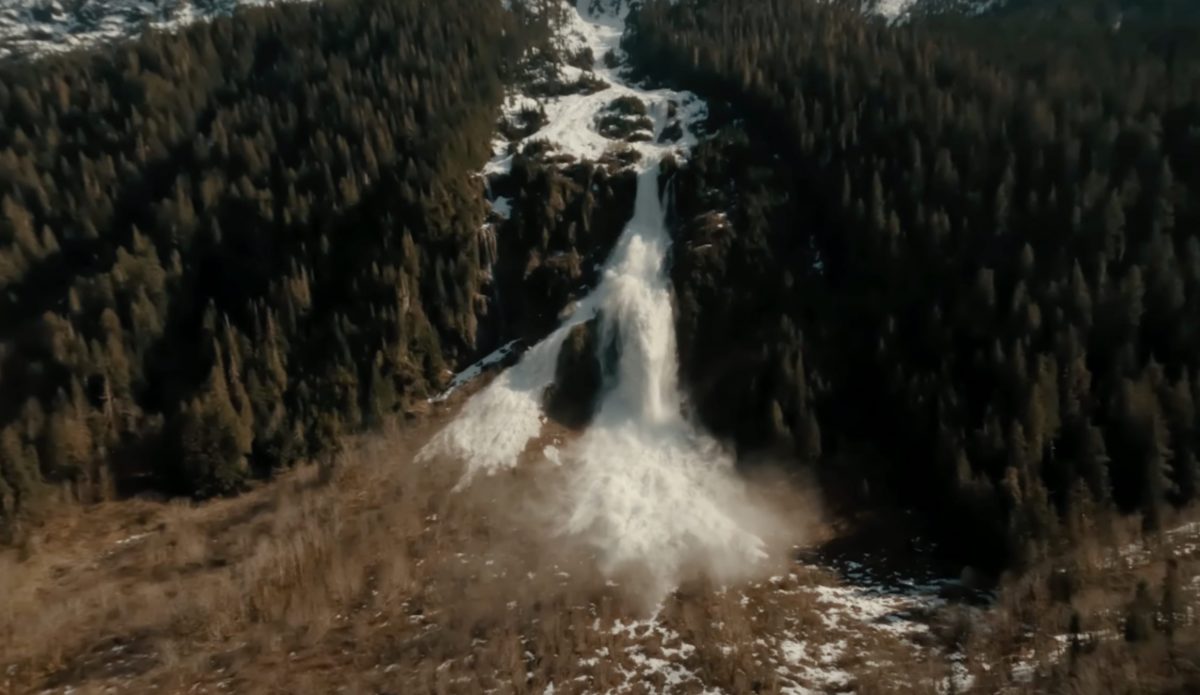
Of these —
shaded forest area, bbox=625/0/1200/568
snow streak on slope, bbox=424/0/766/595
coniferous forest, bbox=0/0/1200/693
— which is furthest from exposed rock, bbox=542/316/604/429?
shaded forest area, bbox=625/0/1200/568

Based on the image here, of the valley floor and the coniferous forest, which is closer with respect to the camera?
the valley floor

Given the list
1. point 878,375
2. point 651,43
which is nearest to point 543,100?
point 651,43

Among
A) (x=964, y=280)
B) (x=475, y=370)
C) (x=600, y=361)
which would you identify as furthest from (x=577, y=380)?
(x=964, y=280)

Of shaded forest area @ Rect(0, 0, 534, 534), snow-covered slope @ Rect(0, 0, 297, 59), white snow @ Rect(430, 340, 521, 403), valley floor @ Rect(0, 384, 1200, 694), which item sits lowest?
valley floor @ Rect(0, 384, 1200, 694)

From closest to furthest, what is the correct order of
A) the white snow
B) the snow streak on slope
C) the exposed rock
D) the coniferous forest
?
the coniferous forest < the snow streak on slope < the exposed rock < the white snow

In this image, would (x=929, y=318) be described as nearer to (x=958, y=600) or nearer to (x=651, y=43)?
(x=958, y=600)

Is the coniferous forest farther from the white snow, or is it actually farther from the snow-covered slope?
the snow-covered slope
